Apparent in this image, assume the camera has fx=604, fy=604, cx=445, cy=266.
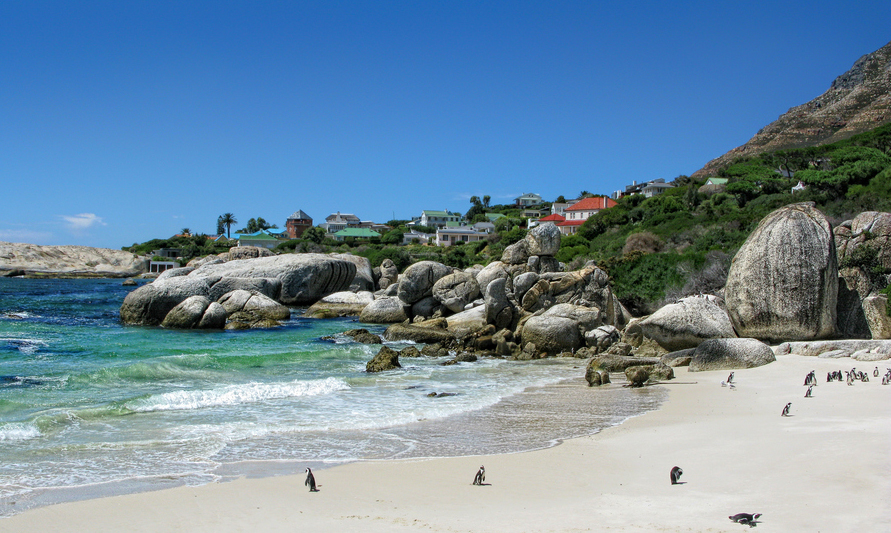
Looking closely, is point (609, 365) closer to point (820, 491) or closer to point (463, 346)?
point (463, 346)

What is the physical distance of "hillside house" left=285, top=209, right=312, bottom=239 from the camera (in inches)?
4545

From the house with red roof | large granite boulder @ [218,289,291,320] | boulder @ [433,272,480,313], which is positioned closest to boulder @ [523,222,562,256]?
boulder @ [433,272,480,313]

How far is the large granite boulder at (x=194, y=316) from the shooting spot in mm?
25859

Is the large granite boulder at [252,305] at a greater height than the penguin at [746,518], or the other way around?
the large granite boulder at [252,305]

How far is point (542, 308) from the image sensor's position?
69.8 feet

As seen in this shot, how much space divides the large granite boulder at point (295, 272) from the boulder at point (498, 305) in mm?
15216

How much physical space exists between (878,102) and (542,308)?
97766mm

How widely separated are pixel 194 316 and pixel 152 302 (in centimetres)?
285

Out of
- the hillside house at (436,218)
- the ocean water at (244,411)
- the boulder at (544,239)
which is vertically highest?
the hillside house at (436,218)

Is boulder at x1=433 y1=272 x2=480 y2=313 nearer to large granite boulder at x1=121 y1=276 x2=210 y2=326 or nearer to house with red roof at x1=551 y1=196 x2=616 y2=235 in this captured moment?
large granite boulder at x1=121 y1=276 x2=210 y2=326

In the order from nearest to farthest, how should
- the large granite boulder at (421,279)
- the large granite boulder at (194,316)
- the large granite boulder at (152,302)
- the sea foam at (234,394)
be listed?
the sea foam at (234,394) → the large granite boulder at (194,316) → the large granite boulder at (421,279) → the large granite boulder at (152,302)

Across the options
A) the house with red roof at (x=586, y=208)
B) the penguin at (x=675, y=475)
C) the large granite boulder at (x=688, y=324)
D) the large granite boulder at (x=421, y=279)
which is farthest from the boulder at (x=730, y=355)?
the house with red roof at (x=586, y=208)

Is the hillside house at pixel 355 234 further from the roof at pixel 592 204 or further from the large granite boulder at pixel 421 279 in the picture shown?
the large granite boulder at pixel 421 279

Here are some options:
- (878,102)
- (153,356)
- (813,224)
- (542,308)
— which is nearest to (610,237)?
(542,308)
